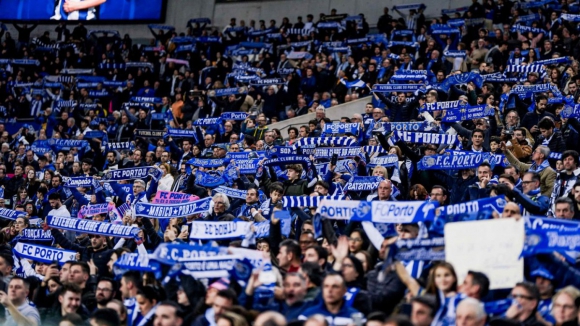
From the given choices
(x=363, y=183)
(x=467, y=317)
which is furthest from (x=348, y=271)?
(x=363, y=183)

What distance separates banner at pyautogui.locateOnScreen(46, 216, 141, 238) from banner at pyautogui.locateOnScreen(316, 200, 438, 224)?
294 centimetres

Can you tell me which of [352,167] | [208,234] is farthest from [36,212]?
[208,234]

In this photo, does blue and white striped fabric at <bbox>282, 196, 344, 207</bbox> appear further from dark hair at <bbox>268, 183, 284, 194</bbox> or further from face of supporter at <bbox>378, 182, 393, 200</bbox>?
dark hair at <bbox>268, 183, 284, 194</bbox>

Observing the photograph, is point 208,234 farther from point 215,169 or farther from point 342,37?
point 342,37

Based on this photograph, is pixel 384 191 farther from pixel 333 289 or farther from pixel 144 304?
pixel 333 289

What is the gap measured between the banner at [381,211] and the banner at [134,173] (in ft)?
19.2

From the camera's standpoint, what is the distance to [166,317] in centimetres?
719

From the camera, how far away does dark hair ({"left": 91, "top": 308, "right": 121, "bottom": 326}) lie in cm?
736

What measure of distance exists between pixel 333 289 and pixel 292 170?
585 centimetres

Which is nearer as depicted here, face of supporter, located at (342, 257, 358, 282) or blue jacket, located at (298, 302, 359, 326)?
blue jacket, located at (298, 302, 359, 326)

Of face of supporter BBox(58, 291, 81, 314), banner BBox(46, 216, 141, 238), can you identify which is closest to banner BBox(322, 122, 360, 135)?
banner BBox(46, 216, 141, 238)

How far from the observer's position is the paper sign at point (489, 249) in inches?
281

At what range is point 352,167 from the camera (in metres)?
13.1

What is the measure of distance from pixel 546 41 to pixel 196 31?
11.8 meters
